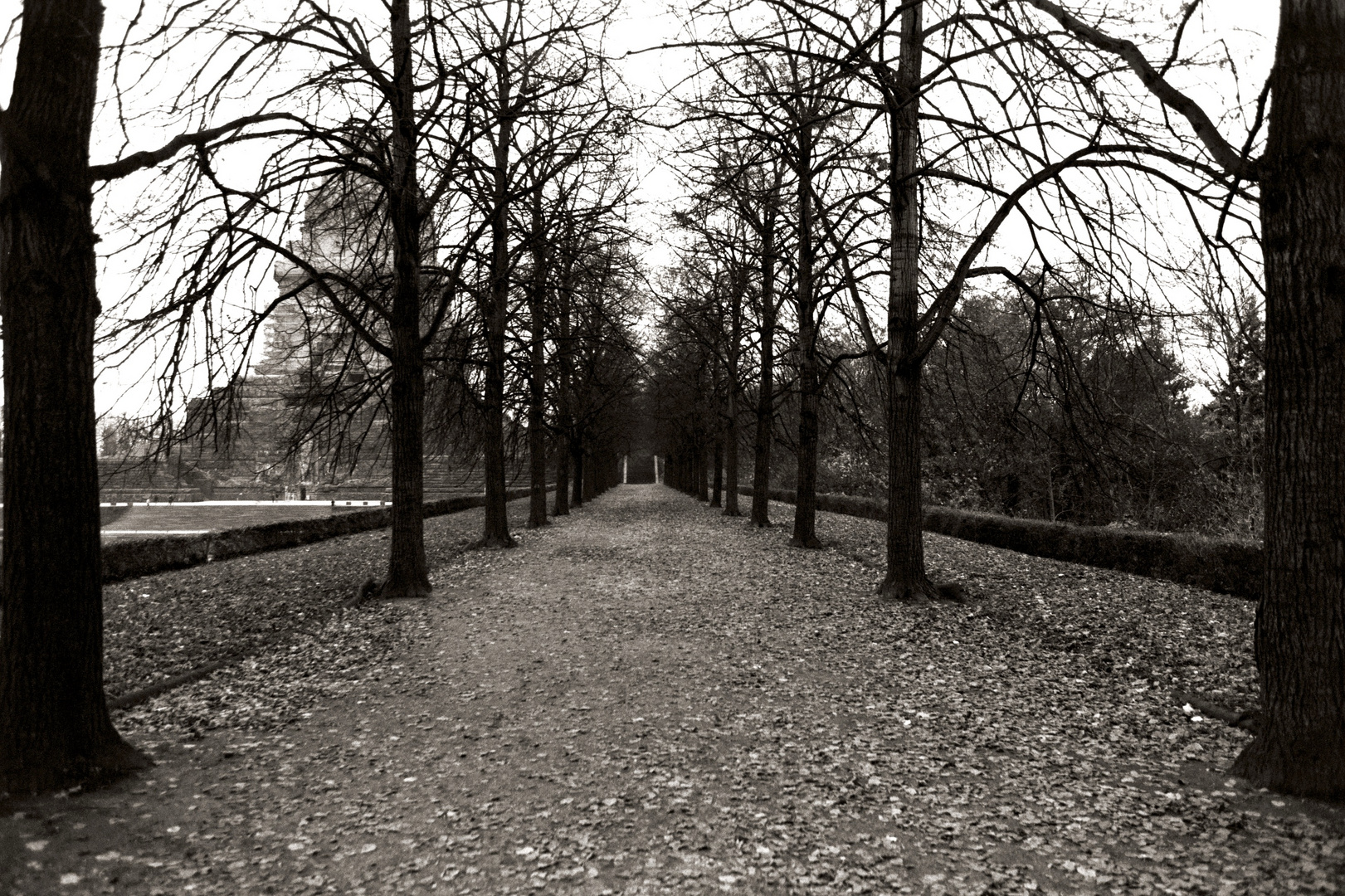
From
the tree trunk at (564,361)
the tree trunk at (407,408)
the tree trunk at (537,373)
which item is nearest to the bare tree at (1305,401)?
the tree trunk at (537,373)

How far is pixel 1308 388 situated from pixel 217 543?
570 inches

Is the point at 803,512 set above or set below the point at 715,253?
below

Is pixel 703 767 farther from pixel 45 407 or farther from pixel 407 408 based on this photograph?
pixel 407 408

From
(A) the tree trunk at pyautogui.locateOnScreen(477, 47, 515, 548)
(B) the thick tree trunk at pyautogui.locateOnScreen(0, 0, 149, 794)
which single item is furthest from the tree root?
(A) the tree trunk at pyautogui.locateOnScreen(477, 47, 515, 548)

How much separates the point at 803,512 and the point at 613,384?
11.8 meters

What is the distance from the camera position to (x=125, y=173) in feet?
15.3

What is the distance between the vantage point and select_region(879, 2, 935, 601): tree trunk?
383 inches

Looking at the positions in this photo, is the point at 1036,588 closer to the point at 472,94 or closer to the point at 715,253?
the point at 472,94

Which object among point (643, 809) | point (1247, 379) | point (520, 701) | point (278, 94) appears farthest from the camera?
point (1247, 379)

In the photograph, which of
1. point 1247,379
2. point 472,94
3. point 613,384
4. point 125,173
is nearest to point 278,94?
point 472,94

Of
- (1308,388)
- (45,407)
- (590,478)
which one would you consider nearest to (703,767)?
(1308,388)

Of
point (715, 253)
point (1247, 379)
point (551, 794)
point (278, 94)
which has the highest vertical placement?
point (715, 253)

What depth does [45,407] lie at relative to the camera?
4.29 metres

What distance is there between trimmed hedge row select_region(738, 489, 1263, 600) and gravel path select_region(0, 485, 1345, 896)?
4.48ft
